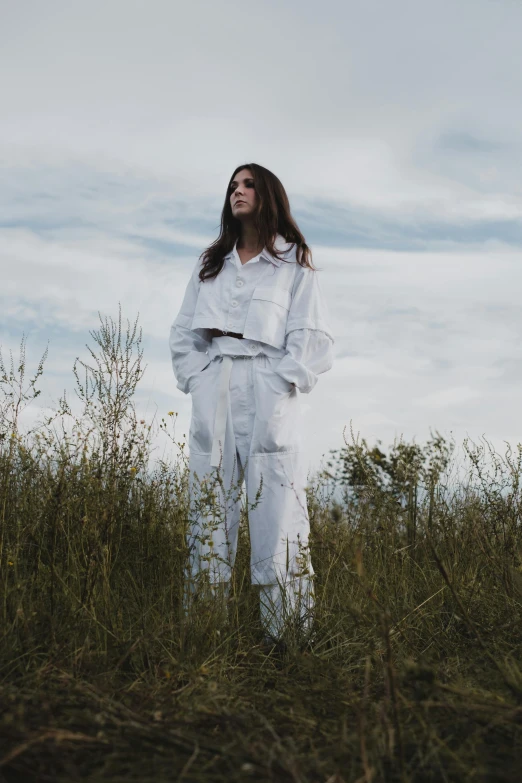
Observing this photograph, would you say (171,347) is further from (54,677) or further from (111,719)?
(111,719)

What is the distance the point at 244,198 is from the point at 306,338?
90 cm

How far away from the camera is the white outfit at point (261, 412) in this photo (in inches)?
141

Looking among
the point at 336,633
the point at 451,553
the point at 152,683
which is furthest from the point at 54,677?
the point at 451,553

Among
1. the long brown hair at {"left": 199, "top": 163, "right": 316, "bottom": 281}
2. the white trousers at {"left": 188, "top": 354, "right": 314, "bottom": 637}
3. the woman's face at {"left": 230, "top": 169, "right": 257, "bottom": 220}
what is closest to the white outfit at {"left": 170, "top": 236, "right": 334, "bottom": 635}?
the white trousers at {"left": 188, "top": 354, "right": 314, "bottom": 637}

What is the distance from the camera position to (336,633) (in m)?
3.33

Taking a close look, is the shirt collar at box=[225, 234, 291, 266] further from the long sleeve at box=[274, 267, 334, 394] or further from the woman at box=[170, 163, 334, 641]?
the long sleeve at box=[274, 267, 334, 394]

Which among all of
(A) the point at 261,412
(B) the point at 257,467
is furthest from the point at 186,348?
(B) the point at 257,467

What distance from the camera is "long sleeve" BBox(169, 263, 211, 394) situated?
3.90 metres

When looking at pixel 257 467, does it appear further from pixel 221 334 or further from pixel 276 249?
pixel 276 249

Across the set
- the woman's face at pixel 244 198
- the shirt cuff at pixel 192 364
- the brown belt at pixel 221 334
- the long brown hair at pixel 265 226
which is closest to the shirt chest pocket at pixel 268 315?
the brown belt at pixel 221 334

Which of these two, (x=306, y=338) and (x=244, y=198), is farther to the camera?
(x=244, y=198)

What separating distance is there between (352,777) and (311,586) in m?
1.90

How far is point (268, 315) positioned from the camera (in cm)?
371

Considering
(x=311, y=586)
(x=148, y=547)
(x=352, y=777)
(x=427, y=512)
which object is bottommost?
(x=352, y=777)
